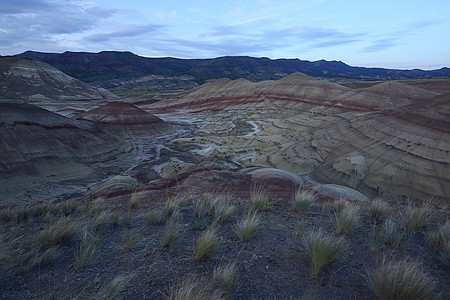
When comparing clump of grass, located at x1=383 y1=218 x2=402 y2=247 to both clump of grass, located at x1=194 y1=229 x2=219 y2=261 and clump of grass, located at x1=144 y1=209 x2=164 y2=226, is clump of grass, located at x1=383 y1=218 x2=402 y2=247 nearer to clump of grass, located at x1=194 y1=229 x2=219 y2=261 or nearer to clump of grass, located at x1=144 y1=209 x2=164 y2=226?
Answer: clump of grass, located at x1=194 y1=229 x2=219 y2=261

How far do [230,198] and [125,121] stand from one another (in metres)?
41.7

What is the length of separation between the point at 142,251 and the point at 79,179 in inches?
892

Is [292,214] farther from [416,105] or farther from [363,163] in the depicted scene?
[416,105]

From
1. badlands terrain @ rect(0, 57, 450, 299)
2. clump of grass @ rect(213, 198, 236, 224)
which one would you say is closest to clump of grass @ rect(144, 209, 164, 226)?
badlands terrain @ rect(0, 57, 450, 299)

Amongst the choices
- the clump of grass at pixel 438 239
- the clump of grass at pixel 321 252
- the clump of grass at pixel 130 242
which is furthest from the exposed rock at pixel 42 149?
the clump of grass at pixel 438 239

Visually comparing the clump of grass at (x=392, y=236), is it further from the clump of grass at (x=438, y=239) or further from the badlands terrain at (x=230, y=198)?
the clump of grass at (x=438, y=239)

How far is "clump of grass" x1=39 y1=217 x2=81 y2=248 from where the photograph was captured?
13.5 ft

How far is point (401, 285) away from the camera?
276 centimetres

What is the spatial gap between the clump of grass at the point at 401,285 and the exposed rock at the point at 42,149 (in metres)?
23.7

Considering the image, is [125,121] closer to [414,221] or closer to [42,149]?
[42,149]

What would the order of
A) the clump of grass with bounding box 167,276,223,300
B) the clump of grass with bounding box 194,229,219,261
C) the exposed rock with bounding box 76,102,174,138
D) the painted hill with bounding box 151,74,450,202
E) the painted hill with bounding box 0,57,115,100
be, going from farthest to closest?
the painted hill with bounding box 0,57,115,100
the exposed rock with bounding box 76,102,174,138
the painted hill with bounding box 151,74,450,202
the clump of grass with bounding box 194,229,219,261
the clump of grass with bounding box 167,276,223,300

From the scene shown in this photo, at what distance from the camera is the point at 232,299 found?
2.91 meters

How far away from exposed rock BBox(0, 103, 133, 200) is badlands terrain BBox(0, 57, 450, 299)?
141mm

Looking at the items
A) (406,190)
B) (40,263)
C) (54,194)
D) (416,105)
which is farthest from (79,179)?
(416,105)
